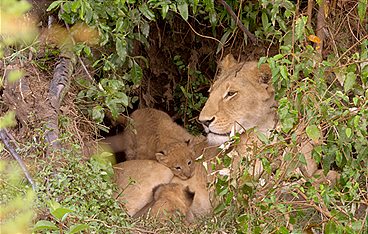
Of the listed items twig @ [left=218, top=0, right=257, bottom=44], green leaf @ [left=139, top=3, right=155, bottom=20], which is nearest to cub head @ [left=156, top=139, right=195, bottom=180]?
twig @ [left=218, top=0, right=257, bottom=44]

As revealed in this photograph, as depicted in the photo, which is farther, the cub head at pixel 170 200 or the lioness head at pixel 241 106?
the cub head at pixel 170 200

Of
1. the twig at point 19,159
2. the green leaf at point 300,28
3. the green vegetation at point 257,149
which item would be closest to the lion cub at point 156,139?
the green vegetation at point 257,149

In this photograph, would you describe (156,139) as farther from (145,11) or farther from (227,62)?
(145,11)

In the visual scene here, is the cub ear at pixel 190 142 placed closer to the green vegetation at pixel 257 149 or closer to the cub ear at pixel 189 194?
the cub ear at pixel 189 194

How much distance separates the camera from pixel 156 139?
Answer: 6785 millimetres

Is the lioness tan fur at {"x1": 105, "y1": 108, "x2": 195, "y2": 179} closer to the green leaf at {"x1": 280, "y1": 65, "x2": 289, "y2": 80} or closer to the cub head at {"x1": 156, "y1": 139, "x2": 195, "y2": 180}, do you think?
the cub head at {"x1": 156, "y1": 139, "x2": 195, "y2": 180}

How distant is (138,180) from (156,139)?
0.95m

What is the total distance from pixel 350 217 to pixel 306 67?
2.86 feet

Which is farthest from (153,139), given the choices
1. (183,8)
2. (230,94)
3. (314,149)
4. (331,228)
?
(331,228)

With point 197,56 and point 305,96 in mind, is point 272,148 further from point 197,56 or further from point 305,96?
point 197,56

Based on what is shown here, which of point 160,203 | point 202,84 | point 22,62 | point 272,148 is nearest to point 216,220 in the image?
point 160,203

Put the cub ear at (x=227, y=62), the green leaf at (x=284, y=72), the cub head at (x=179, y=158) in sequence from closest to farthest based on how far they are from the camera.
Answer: the green leaf at (x=284, y=72)
the cub ear at (x=227, y=62)
the cub head at (x=179, y=158)

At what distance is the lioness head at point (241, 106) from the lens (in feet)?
17.3

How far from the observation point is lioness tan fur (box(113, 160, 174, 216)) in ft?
A: 19.0
